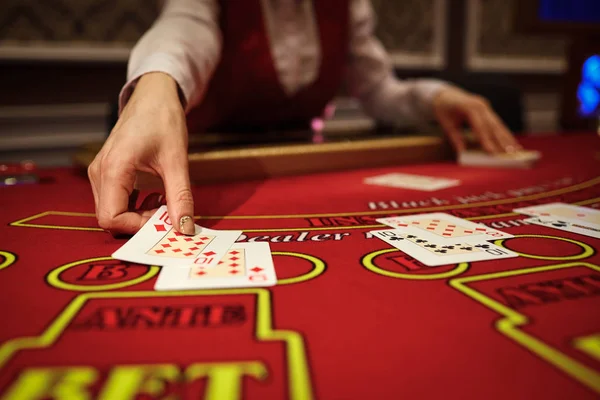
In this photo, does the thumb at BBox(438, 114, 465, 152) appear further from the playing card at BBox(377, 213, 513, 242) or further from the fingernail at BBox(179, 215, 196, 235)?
the fingernail at BBox(179, 215, 196, 235)

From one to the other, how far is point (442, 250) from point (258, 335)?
35cm

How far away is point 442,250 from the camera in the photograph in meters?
0.70

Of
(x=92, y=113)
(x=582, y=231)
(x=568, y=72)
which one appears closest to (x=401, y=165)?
(x=582, y=231)

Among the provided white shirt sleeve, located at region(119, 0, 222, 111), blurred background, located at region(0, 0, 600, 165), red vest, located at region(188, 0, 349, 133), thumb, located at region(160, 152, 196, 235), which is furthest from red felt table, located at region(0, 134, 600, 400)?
blurred background, located at region(0, 0, 600, 165)

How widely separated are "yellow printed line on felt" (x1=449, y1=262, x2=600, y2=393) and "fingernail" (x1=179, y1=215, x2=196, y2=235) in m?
0.41

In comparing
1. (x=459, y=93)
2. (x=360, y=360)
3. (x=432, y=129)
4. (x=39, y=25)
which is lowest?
(x=360, y=360)

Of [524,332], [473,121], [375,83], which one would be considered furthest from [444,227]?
[375,83]

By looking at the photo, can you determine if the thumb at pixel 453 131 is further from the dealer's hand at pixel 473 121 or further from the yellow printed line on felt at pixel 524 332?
the yellow printed line on felt at pixel 524 332

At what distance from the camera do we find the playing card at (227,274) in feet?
1.94

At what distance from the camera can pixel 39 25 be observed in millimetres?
2576

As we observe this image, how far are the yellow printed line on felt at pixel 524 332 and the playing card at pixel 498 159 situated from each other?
873 millimetres

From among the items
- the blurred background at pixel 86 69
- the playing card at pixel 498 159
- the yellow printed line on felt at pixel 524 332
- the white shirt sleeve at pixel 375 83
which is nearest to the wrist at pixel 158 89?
the yellow printed line on felt at pixel 524 332

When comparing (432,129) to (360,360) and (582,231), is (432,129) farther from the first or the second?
(360,360)

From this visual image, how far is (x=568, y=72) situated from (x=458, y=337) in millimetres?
2819
